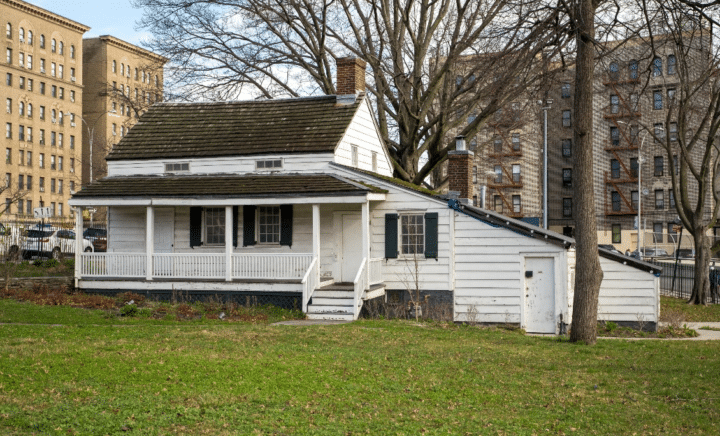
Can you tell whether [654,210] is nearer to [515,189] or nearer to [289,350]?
[515,189]

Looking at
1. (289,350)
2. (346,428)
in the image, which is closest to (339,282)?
(289,350)

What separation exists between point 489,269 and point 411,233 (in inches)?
100

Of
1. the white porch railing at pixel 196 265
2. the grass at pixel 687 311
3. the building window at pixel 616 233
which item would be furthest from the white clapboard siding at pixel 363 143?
the building window at pixel 616 233

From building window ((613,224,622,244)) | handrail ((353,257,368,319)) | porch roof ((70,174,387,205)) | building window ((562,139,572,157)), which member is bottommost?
handrail ((353,257,368,319))

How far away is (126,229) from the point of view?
24.7 metres

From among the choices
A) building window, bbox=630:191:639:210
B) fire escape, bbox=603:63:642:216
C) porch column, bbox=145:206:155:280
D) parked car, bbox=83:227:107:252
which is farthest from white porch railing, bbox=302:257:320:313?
building window, bbox=630:191:639:210

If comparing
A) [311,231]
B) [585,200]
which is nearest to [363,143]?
[311,231]

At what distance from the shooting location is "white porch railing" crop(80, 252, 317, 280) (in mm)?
21688

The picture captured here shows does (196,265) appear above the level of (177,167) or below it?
below

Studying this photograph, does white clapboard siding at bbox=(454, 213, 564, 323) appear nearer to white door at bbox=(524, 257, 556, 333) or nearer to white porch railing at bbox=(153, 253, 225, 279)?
white door at bbox=(524, 257, 556, 333)

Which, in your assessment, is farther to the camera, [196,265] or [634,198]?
[634,198]

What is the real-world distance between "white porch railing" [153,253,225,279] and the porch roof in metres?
1.87

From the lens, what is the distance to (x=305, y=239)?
75.2 ft

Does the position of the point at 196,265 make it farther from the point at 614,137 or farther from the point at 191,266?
the point at 614,137
